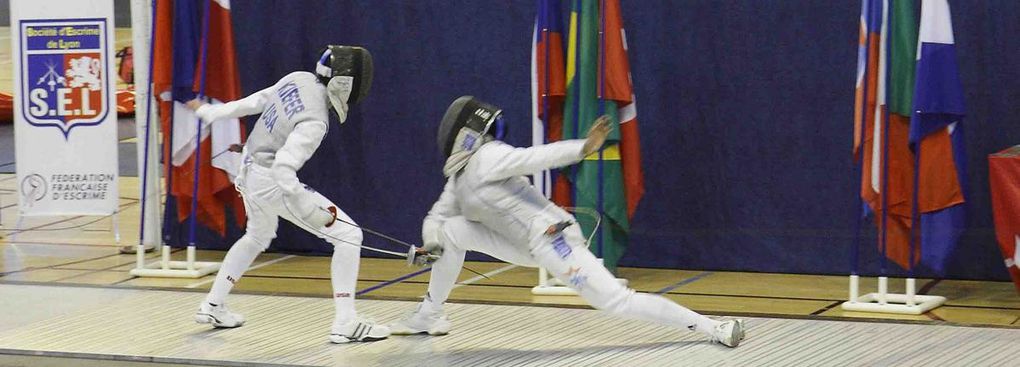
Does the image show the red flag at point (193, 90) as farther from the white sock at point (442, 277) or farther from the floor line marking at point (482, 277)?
the white sock at point (442, 277)

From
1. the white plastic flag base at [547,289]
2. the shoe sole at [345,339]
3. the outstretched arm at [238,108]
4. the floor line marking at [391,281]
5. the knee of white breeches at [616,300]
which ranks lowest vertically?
the shoe sole at [345,339]

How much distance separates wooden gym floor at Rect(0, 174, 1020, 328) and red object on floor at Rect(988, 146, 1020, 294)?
0.21 meters

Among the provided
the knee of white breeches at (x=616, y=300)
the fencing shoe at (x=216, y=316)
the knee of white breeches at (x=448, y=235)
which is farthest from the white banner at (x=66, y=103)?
the knee of white breeches at (x=616, y=300)

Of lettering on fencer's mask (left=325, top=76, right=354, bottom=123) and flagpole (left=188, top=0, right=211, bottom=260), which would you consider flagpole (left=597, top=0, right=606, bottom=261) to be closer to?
lettering on fencer's mask (left=325, top=76, right=354, bottom=123)

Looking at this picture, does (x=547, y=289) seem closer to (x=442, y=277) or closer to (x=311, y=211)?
(x=442, y=277)

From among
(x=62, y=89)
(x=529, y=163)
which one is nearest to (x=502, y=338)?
(x=529, y=163)

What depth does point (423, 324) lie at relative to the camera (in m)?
5.03

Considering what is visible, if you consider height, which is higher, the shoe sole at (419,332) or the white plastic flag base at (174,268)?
the white plastic flag base at (174,268)

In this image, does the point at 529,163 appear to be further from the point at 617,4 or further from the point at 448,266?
the point at 617,4

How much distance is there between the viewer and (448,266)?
4883 millimetres

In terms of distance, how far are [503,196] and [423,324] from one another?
0.65m

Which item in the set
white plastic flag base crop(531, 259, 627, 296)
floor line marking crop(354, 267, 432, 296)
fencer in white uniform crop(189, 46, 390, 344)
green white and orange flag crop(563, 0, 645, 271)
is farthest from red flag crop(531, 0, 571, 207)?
fencer in white uniform crop(189, 46, 390, 344)

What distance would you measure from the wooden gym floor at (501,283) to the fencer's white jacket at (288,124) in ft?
3.56

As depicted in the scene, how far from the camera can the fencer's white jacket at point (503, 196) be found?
458cm
